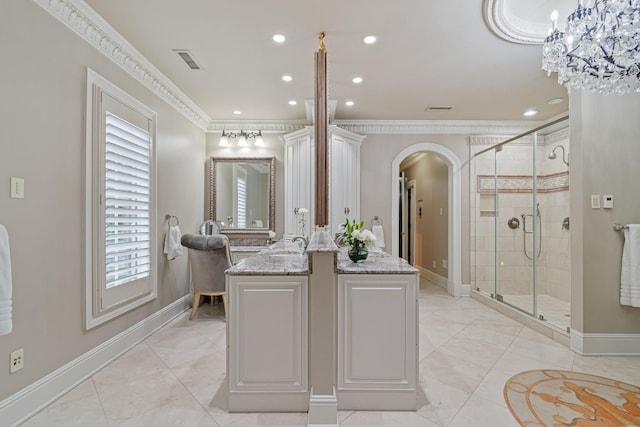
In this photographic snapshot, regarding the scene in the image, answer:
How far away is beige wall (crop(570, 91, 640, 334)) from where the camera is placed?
2.73m

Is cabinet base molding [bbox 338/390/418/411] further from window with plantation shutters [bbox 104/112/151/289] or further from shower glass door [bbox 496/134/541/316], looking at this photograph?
shower glass door [bbox 496/134/541/316]

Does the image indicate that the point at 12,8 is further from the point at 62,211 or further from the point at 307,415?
the point at 307,415

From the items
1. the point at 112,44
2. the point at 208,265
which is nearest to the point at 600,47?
the point at 112,44

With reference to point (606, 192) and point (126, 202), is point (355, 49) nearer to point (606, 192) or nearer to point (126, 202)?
point (126, 202)

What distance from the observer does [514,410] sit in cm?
190

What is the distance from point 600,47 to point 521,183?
249 cm

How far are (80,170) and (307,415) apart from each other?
2212mm

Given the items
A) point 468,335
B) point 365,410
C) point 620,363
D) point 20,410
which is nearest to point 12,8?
point 20,410

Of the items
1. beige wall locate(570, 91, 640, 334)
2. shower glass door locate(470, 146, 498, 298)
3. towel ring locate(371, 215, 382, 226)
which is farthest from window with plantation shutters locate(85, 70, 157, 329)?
shower glass door locate(470, 146, 498, 298)

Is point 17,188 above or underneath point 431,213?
above

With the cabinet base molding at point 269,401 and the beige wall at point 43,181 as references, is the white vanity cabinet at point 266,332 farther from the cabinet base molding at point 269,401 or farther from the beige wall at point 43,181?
the beige wall at point 43,181

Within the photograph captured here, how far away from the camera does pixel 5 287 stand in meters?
1.53

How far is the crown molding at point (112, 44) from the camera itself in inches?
81.3

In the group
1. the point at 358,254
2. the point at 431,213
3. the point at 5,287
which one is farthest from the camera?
the point at 431,213
